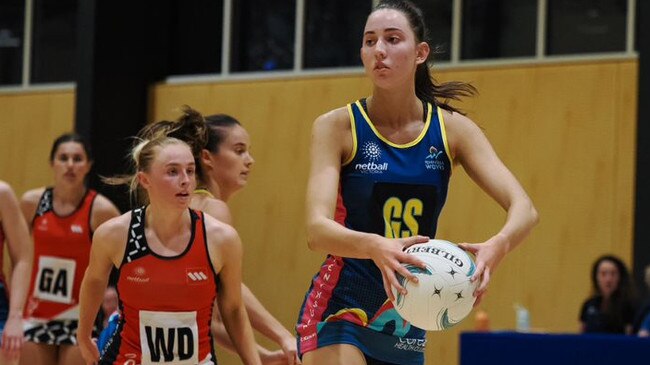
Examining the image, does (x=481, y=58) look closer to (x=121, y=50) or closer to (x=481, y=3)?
(x=481, y=3)

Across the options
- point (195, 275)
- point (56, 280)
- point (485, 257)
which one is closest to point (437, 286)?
point (485, 257)

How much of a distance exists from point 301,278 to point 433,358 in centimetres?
165

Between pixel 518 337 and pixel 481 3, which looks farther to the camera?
pixel 481 3

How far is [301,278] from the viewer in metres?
12.0

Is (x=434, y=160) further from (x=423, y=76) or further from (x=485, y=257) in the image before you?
(x=485, y=257)

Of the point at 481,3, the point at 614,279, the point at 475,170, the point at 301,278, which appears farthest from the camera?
the point at 301,278

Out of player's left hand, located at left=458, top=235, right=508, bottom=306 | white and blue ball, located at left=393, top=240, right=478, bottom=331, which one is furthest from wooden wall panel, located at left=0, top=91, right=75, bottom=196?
player's left hand, located at left=458, top=235, right=508, bottom=306

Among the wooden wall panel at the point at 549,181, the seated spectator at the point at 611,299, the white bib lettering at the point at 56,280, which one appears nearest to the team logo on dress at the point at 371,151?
the white bib lettering at the point at 56,280

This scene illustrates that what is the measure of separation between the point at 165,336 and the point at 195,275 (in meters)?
0.27

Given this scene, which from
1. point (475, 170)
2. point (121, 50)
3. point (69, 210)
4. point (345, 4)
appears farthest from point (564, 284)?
point (475, 170)

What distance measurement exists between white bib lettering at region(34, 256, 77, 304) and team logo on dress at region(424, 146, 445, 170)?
4385 mm

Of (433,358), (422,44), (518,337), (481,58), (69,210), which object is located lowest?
(433,358)

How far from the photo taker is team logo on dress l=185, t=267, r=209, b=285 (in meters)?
4.82

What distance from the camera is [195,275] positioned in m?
4.83
